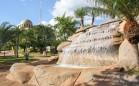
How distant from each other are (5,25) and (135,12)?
898 inches

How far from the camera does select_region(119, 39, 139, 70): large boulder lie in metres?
10.2

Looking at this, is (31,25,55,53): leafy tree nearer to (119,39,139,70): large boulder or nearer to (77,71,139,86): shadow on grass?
(119,39,139,70): large boulder

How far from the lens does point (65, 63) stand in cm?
1633

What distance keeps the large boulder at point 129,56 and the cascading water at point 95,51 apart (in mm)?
1781

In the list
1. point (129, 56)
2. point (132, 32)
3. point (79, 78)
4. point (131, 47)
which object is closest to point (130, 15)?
point (132, 32)

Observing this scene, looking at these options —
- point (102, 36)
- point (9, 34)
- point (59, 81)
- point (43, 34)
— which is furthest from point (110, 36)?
point (43, 34)

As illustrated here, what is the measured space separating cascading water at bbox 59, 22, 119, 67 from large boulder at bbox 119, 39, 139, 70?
1781mm

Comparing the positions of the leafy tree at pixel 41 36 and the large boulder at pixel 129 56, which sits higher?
the leafy tree at pixel 41 36

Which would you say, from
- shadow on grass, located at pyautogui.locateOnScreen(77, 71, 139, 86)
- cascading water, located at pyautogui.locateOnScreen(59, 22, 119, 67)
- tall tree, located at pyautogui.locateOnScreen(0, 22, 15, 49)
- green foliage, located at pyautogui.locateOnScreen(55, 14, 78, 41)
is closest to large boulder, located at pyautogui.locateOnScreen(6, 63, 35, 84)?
shadow on grass, located at pyautogui.locateOnScreen(77, 71, 139, 86)

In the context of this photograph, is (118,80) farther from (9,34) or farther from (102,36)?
(9,34)

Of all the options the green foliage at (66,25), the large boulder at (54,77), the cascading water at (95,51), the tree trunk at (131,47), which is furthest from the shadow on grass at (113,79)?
the green foliage at (66,25)

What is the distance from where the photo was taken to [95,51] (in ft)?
45.1

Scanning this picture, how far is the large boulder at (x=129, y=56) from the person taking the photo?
10.2 m

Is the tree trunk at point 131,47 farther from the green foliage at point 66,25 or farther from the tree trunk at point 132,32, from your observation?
the green foliage at point 66,25
